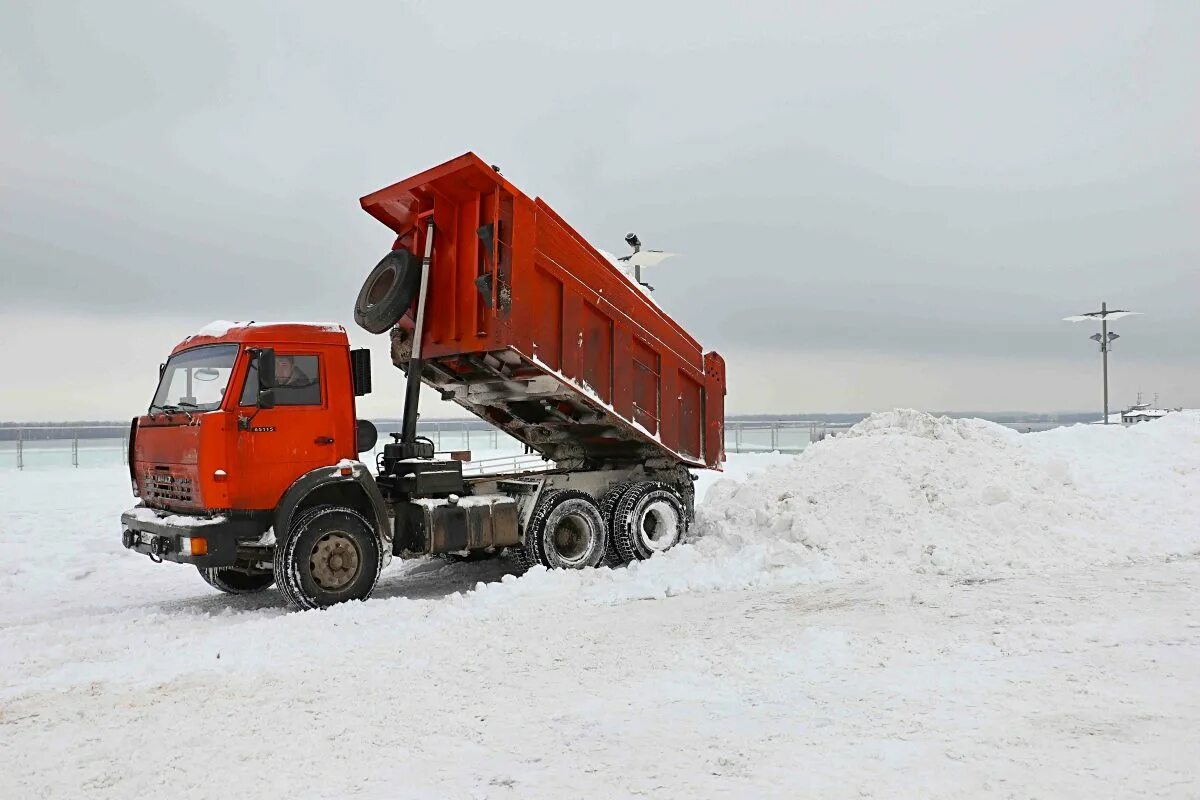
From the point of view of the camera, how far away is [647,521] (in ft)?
35.1

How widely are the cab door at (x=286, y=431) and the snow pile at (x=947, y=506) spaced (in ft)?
16.2

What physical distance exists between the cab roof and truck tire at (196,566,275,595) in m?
2.48

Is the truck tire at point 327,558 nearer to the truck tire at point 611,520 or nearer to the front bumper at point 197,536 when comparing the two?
the front bumper at point 197,536

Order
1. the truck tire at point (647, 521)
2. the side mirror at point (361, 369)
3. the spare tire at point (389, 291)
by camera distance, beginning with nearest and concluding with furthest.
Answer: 1. the side mirror at point (361, 369)
2. the spare tire at point (389, 291)
3. the truck tire at point (647, 521)

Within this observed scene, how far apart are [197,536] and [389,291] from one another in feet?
10.7

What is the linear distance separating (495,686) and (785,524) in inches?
242

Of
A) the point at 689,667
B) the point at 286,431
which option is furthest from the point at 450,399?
the point at 689,667

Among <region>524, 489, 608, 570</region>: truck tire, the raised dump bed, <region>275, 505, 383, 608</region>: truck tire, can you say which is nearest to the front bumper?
<region>275, 505, 383, 608</region>: truck tire

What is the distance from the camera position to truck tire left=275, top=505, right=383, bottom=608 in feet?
25.5

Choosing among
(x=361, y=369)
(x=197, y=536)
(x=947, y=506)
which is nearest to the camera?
(x=197, y=536)

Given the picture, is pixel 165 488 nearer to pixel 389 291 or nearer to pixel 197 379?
pixel 197 379

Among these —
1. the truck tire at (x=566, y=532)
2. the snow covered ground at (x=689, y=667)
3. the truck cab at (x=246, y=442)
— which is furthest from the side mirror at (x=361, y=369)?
the truck tire at (x=566, y=532)

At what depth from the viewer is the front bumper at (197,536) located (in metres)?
7.46

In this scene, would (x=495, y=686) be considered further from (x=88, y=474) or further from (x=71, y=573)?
(x=88, y=474)
